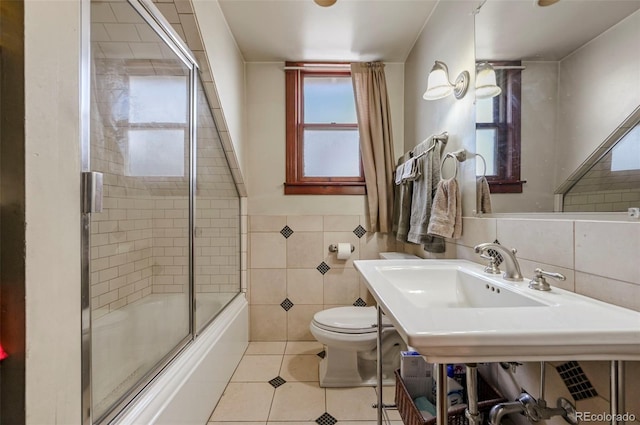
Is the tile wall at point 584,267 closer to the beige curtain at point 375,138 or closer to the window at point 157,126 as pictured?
the beige curtain at point 375,138

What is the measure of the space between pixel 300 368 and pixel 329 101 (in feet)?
6.58

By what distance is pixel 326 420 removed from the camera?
141 centimetres

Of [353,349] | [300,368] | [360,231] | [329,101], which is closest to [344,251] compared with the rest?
[360,231]

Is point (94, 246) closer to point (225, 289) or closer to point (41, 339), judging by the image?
point (41, 339)

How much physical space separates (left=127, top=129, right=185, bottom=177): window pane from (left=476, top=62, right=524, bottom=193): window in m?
1.50

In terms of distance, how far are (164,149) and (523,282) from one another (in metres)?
1.66

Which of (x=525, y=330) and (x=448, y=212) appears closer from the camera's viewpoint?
(x=525, y=330)

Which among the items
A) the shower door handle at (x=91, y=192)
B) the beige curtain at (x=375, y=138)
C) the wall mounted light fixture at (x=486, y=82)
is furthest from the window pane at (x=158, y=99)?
the wall mounted light fixture at (x=486, y=82)

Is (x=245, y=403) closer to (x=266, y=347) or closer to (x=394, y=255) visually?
(x=266, y=347)

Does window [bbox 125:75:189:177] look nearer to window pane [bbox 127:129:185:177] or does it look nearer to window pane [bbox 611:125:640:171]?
window pane [bbox 127:129:185:177]

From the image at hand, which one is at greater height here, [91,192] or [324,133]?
[324,133]

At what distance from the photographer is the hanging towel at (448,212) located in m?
1.34

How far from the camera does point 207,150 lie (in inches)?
70.0

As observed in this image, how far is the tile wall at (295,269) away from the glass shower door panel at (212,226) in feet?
0.71
